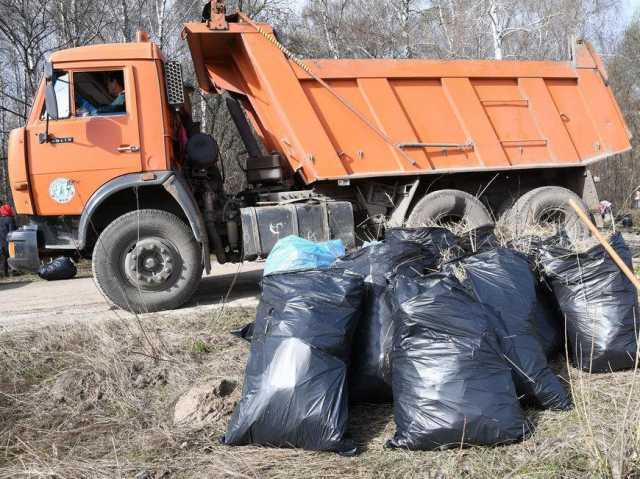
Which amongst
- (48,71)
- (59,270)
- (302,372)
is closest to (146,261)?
(48,71)

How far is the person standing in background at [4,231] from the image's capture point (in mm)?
9148

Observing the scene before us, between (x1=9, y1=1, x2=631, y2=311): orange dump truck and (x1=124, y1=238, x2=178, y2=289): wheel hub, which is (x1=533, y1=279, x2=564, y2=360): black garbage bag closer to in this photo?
(x1=9, y1=1, x2=631, y2=311): orange dump truck

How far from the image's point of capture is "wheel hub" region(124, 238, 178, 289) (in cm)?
494

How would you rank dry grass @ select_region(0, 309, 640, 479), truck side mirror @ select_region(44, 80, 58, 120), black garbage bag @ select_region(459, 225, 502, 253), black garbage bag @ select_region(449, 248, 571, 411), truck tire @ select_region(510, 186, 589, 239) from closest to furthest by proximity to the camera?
dry grass @ select_region(0, 309, 640, 479)
black garbage bag @ select_region(449, 248, 571, 411)
black garbage bag @ select_region(459, 225, 502, 253)
truck side mirror @ select_region(44, 80, 58, 120)
truck tire @ select_region(510, 186, 589, 239)

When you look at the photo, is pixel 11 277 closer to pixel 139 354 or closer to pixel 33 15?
pixel 139 354

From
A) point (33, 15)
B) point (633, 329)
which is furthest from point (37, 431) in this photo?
point (33, 15)

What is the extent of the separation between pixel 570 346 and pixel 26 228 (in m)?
4.61

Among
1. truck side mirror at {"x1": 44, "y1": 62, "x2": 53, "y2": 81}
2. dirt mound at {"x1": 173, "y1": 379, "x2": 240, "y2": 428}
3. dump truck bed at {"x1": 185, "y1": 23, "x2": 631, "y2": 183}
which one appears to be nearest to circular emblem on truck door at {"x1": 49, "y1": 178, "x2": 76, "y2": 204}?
truck side mirror at {"x1": 44, "y1": 62, "x2": 53, "y2": 81}

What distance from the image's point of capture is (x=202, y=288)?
21.4ft

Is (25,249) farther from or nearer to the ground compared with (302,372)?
farther from the ground

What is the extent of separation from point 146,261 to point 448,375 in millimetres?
3403

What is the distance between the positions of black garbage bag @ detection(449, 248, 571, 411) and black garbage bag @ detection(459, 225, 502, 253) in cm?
59

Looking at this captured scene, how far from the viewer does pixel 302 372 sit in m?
2.41

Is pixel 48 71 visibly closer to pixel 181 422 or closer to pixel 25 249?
pixel 25 249
